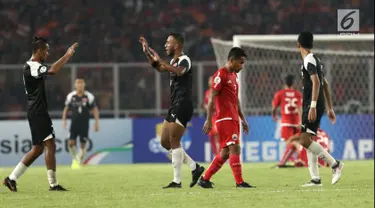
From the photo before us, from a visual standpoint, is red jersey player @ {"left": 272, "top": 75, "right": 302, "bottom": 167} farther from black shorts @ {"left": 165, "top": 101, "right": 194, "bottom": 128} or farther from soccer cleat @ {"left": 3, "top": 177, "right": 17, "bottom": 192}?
soccer cleat @ {"left": 3, "top": 177, "right": 17, "bottom": 192}

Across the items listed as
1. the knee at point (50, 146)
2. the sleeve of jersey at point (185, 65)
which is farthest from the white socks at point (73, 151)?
the sleeve of jersey at point (185, 65)

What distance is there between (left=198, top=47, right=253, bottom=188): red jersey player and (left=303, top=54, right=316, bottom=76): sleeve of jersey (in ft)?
2.45

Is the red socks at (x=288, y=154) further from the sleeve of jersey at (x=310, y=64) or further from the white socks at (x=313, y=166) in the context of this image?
the sleeve of jersey at (x=310, y=64)

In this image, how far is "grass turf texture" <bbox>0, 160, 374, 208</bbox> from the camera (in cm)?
922

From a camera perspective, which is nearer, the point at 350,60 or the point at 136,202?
the point at 136,202

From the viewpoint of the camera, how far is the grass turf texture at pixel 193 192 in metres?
9.22

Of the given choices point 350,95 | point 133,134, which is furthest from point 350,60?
point 133,134

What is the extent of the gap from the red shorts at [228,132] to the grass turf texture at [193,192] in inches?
23.1

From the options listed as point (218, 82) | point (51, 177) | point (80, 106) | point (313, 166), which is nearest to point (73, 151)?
point (80, 106)

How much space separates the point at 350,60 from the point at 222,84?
35.1 ft

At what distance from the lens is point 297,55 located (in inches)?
910

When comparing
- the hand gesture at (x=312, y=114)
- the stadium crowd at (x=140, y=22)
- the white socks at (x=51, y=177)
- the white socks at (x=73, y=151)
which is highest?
the stadium crowd at (x=140, y=22)

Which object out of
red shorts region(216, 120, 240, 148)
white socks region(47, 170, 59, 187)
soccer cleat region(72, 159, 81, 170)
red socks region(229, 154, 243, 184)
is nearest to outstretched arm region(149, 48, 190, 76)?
red shorts region(216, 120, 240, 148)

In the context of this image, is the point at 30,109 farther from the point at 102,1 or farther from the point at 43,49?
the point at 102,1
